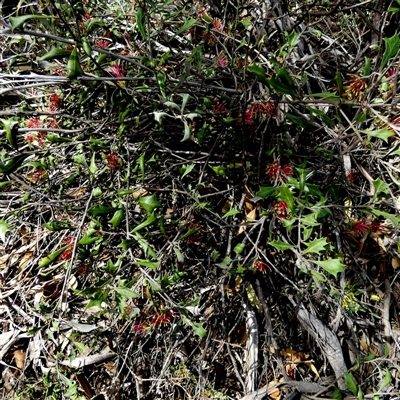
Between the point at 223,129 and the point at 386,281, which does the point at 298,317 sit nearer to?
the point at 386,281

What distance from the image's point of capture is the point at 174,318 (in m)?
1.59

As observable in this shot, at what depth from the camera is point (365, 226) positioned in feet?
4.80

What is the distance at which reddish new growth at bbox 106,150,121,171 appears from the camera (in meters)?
1.38

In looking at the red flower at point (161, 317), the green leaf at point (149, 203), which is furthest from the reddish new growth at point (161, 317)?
the green leaf at point (149, 203)

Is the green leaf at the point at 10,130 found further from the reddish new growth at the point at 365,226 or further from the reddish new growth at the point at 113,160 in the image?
the reddish new growth at the point at 365,226

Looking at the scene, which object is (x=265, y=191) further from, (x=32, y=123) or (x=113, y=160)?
(x=32, y=123)

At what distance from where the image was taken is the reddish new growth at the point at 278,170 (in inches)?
53.9

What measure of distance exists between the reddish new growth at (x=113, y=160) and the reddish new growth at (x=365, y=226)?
0.79 m

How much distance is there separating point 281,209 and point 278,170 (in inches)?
4.8

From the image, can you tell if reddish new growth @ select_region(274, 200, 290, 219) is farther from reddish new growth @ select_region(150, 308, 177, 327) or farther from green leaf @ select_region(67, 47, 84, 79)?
green leaf @ select_region(67, 47, 84, 79)

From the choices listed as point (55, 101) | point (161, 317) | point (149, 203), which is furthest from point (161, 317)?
point (55, 101)

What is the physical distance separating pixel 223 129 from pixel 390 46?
573 millimetres

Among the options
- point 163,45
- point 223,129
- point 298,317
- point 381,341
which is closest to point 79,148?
point 223,129

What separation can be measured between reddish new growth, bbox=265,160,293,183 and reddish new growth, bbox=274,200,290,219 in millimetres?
80
